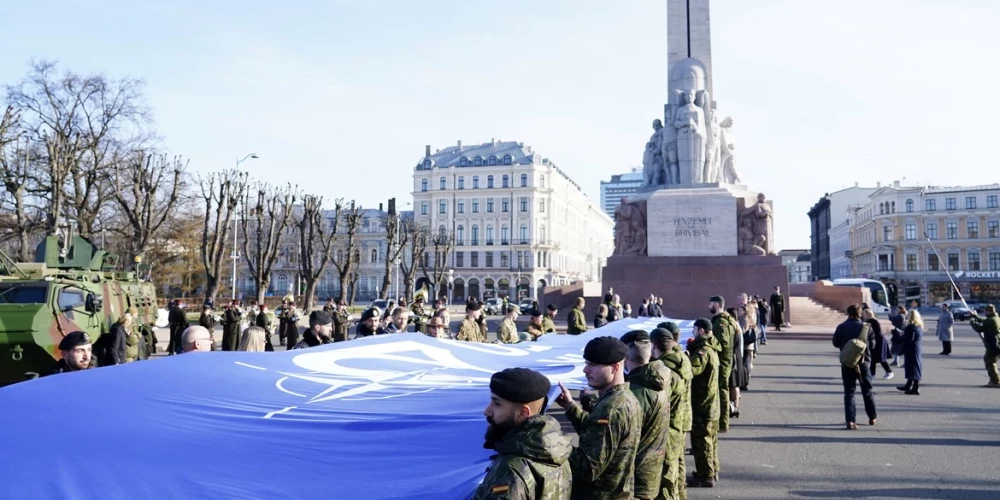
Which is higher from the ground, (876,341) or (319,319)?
(319,319)

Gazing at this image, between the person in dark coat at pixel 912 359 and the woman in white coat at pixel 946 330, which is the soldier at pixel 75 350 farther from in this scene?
the woman in white coat at pixel 946 330

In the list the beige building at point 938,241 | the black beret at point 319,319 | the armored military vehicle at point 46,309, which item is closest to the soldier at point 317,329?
the black beret at point 319,319

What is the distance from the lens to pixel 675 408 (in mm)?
5203

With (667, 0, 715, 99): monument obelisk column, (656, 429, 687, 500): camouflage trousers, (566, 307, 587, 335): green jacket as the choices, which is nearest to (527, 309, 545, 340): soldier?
(566, 307, 587, 335): green jacket

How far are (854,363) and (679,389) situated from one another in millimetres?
5021

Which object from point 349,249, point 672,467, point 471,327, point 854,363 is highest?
point 349,249

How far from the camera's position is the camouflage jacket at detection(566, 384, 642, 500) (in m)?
3.30

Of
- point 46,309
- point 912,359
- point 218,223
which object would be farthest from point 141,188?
point 912,359

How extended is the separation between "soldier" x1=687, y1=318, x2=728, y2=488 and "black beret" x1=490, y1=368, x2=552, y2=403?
13.8 feet

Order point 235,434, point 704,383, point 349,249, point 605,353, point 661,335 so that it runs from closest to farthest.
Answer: point 605,353 < point 235,434 < point 661,335 < point 704,383 < point 349,249

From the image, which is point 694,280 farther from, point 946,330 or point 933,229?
point 933,229

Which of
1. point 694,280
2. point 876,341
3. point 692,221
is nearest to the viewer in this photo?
point 876,341

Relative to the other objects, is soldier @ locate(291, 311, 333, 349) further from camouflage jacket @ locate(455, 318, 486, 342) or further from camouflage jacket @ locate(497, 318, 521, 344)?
camouflage jacket @ locate(497, 318, 521, 344)

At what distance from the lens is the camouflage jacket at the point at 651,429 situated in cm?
404
